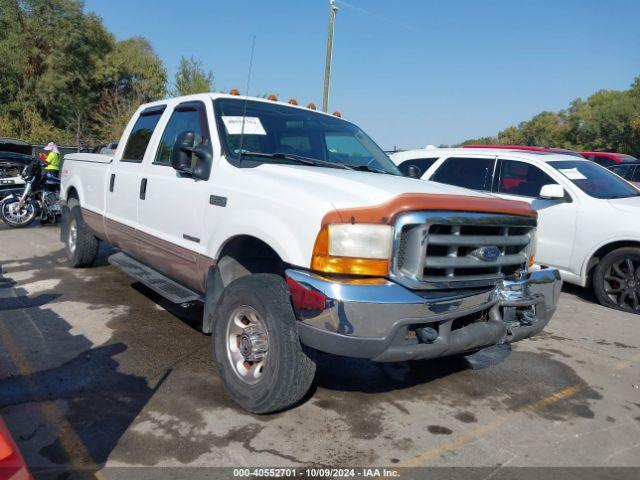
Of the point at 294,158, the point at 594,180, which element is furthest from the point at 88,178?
the point at 594,180

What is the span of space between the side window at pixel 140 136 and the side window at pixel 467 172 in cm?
413

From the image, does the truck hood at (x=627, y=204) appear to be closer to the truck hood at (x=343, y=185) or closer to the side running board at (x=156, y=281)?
the truck hood at (x=343, y=185)

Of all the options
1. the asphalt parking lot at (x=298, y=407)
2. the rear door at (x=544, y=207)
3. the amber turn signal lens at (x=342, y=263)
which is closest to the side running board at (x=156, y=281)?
the asphalt parking lot at (x=298, y=407)

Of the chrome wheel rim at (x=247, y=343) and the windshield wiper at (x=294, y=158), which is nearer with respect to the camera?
the chrome wheel rim at (x=247, y=343)

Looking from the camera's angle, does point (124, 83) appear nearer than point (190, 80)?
No

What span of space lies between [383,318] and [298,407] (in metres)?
1.10

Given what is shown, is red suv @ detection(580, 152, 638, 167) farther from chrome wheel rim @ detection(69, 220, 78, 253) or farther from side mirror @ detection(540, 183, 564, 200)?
→ chrome wheel rim @ detection(69, 220, 78, 253)

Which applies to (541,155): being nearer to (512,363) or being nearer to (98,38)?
(512,363)

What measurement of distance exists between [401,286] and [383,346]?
1.08 feet

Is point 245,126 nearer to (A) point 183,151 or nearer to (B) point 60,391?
(A) point 183,151

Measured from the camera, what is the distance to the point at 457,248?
→ 10.5 feet

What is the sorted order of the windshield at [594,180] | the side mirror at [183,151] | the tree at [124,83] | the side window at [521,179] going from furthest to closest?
the tree at [124,83] → the side window at [521,179] → the windshield at [594,180] → the side mirror at [183,151]

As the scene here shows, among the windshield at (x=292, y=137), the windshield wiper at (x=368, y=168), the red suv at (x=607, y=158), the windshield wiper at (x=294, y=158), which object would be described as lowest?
the windshield wiper at (x=368, y=168)

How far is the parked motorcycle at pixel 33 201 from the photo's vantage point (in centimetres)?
1028
